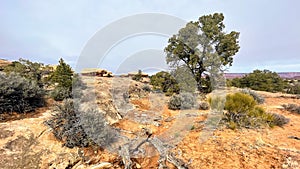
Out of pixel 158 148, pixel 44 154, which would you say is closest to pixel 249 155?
pixel 158 148

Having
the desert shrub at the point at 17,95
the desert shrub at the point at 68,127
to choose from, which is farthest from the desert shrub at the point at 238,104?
the desert shrub at the point at 17,95

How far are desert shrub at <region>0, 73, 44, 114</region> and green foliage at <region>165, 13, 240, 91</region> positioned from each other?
27.3ft

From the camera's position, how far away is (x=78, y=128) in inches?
167

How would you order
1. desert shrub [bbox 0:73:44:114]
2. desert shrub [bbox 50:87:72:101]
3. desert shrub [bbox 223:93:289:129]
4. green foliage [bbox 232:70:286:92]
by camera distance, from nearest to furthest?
desert shrub [bbox 0:73:44:114], desert shrub [bbox 223:93:289:129], desert shrub [bbox 50:87:72:101], green foliage [bbox 232:70:286:92]

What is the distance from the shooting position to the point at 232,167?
3.32 meters

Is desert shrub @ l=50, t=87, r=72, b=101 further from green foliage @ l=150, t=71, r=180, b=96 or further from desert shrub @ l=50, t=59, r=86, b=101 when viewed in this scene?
green foliage @ l=150, t=71, r=180, b=96

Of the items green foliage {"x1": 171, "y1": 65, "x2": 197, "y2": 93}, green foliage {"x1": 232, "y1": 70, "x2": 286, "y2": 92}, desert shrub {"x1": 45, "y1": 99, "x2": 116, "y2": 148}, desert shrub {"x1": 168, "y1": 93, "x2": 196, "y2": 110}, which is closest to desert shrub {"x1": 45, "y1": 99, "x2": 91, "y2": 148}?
desert shrub {"x1": 45, "y1": 99, "x2": 116, "y2": 148}

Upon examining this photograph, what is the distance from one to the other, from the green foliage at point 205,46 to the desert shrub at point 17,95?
8.32 meters

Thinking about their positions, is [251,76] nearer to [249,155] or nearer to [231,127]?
[231,127]

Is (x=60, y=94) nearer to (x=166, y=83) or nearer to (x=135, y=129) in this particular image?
(x=135, y=129)

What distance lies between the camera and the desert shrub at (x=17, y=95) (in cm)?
497

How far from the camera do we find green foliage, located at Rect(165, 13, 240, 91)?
36.3ft

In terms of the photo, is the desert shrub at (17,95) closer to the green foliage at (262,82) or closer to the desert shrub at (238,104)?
the desert shrub at (238,104)

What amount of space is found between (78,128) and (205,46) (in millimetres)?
9527
